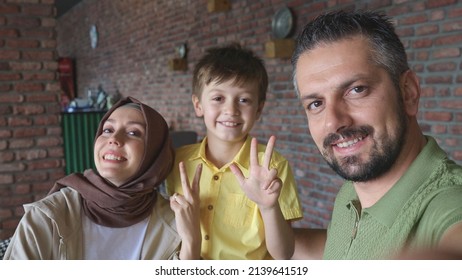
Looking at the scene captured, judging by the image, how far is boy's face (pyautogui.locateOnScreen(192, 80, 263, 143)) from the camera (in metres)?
1.48

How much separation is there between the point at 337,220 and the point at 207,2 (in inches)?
153

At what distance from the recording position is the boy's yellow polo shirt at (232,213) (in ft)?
4.46

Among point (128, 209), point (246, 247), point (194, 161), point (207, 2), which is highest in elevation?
point (207, 2)

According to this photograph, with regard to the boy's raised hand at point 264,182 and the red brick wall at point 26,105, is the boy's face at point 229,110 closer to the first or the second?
the boy's raised hand at point 264,182

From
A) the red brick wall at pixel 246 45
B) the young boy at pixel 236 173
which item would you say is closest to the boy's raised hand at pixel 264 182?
the young boy at pixel 236 173

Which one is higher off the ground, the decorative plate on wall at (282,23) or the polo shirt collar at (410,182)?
the decorative plate on wall at (282,23)

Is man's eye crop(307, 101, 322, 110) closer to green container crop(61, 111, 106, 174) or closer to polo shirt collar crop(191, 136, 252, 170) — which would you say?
polo shirt collar crop(191, 136, 252, 170)

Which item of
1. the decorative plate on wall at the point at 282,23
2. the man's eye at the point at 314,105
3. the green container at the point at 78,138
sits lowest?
the green container at the point at 78,138

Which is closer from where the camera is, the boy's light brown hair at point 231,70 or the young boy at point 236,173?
the young boy at point 236,173

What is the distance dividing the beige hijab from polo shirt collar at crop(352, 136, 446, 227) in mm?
754

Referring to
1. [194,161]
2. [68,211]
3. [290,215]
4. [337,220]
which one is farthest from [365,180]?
[68,211]

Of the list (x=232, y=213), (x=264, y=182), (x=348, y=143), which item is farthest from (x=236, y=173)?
(x=348, y=143)
